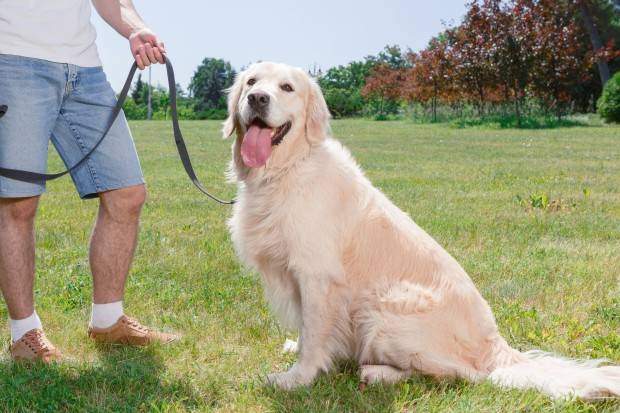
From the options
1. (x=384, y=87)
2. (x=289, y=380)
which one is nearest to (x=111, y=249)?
(x=289, y=380)

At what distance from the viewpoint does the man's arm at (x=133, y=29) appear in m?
3.44

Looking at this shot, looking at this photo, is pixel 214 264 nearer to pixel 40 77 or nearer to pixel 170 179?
pixel 40 77

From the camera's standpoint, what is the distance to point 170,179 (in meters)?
10.4

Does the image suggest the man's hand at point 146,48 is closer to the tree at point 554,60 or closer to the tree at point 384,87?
the tree at point 554,60

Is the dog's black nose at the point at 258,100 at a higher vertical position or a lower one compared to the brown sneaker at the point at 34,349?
higher

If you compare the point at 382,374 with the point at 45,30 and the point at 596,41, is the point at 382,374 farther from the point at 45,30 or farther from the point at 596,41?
the point at 596,41

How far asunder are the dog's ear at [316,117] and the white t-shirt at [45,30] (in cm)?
116

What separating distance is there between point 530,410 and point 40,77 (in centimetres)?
269

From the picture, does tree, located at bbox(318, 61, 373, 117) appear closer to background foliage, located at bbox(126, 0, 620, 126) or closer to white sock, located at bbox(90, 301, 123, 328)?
background foliage, located at bbox(126, 0, 620, 126)

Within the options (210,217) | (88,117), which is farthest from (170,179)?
(88,117)

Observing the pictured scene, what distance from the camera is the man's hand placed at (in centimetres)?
343

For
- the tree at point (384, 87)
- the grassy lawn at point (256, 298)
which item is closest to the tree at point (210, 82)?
the tree at point (384, 87)

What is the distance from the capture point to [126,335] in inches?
144

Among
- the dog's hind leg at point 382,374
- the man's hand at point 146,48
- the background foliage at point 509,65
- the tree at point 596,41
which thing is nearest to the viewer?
the dog's hind leg at point 382,374
